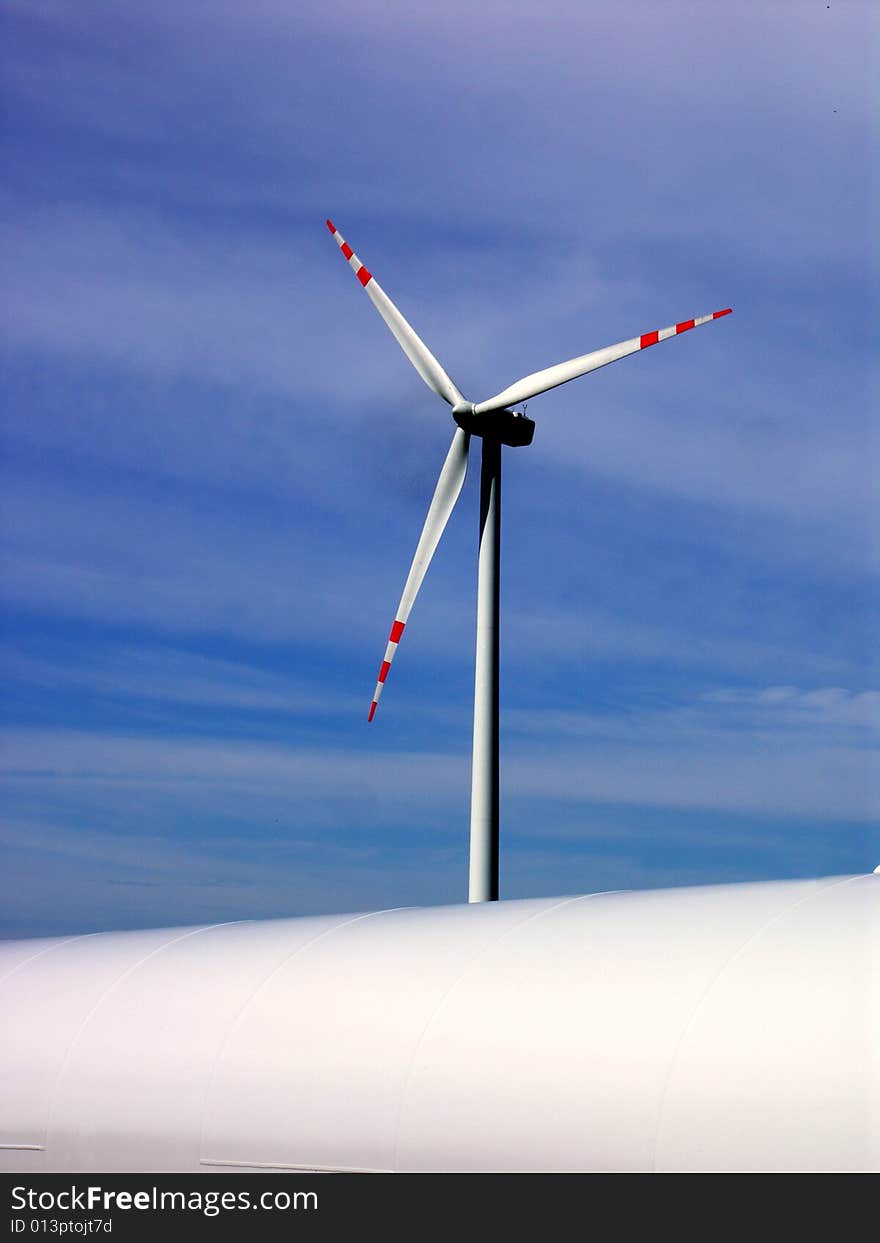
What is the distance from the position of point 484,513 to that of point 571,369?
16.4 feet

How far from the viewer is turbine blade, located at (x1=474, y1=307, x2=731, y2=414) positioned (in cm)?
3881

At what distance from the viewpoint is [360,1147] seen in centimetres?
1936

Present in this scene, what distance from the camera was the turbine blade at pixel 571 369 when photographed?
38.8 metres

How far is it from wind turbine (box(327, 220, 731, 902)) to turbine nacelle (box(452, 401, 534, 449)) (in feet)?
0.10

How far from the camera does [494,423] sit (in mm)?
41750

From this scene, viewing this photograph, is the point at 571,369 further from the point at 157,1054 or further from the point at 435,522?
the point at 157,1054

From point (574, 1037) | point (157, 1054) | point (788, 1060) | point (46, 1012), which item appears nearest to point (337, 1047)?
point (157, 1054)

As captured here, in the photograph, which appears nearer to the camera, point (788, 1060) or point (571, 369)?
point (788, 1060)

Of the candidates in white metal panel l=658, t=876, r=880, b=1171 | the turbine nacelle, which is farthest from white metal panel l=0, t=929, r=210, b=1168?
the turbine nacelle

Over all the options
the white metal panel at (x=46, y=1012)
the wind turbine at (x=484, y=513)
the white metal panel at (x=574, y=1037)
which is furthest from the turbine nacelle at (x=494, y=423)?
the white metal panel at (x=574, y=1037)

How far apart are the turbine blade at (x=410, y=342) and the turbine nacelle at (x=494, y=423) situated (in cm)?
99

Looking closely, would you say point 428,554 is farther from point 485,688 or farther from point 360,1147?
point 360,1147
